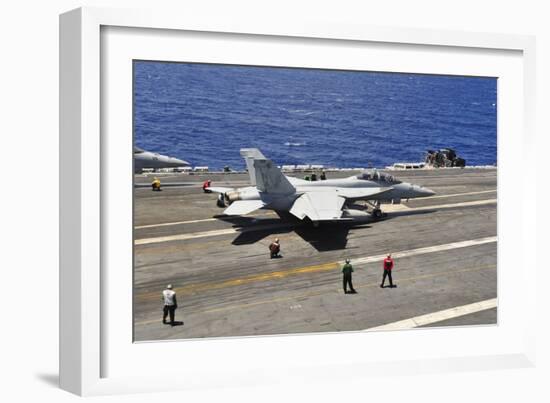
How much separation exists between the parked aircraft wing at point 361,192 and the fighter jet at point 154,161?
11213 millimetres

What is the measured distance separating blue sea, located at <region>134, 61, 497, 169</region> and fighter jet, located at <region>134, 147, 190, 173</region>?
1.25 feet

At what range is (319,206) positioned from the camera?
35000mm

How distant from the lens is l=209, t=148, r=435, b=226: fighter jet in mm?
33031

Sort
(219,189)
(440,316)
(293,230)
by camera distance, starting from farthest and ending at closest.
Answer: (219,189), (293,230), (440,316)

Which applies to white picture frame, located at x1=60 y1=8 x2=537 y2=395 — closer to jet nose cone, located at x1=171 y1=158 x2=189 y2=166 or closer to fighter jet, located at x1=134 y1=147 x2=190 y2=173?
fighter jet, located at x1=134 y1=147 x2=190 y2=173

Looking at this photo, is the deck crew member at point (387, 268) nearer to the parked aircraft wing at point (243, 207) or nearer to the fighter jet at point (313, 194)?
the fighter jet at point (313, 194)

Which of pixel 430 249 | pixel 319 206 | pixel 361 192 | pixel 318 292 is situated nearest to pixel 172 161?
pixel 318 292

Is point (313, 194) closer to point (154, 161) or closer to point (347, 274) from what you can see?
point (347, 274)

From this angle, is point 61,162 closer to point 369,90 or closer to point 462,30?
point 369,90

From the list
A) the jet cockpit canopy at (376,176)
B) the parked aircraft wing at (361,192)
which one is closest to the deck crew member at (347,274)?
the parked aircraft wing at (361,192)

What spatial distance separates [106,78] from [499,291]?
1771cm

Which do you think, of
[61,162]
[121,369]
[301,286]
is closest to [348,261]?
[301,286]

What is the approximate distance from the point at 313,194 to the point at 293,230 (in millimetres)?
3222

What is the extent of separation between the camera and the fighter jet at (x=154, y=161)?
2551 centimetres
